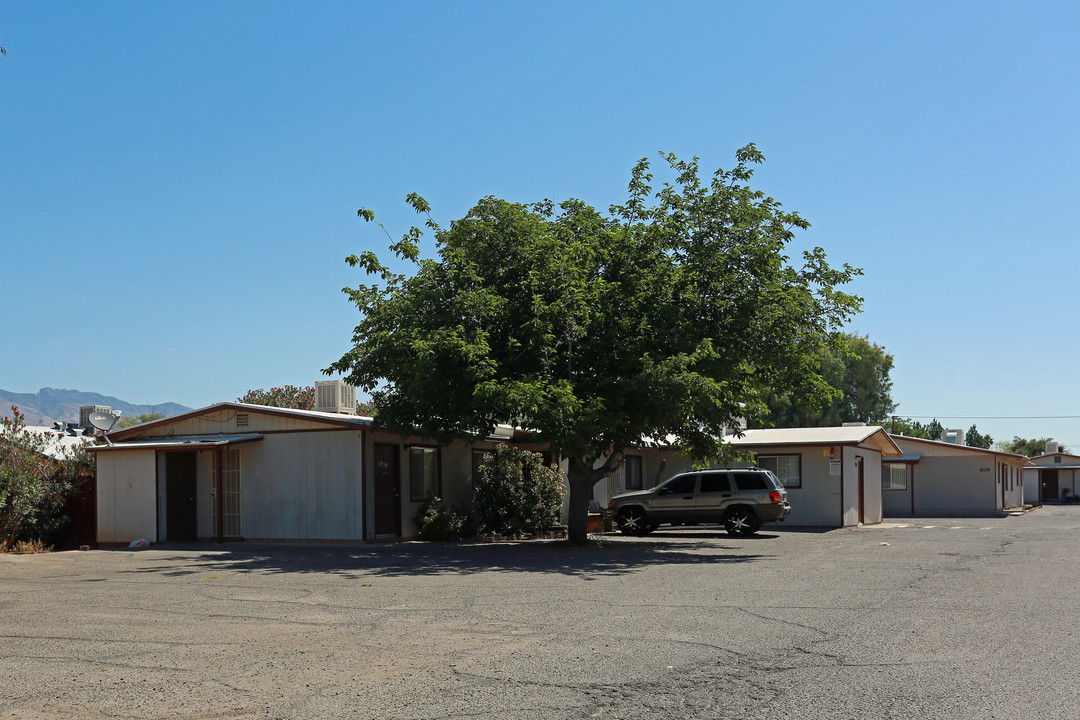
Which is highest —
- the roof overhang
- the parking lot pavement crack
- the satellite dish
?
the satellite dish

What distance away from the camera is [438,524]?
23984mm

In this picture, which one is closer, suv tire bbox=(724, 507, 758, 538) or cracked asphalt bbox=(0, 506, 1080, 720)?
cracked asphalt bbox=(0, 506, 1080, 720)

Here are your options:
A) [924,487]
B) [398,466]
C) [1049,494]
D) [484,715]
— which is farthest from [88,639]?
[1049,494]

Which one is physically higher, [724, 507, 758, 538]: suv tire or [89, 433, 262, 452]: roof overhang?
[89, 433, 262, 452]: roof overhang

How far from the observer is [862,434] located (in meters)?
33.4

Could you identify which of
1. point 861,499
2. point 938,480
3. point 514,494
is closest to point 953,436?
point 938,480

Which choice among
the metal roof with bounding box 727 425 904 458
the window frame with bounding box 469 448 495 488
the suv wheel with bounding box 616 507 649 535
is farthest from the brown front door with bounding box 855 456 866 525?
the window frame with bounding box 469 448 495 488

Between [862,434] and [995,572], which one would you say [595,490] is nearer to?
[862,434]

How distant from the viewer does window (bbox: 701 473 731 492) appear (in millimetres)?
27453

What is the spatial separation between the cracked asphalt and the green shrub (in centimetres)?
583

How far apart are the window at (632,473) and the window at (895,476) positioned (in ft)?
53.1

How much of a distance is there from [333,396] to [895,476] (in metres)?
30.2

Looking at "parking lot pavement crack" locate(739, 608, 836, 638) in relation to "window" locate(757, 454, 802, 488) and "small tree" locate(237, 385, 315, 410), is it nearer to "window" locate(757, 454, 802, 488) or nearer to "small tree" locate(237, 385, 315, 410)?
"window" locate(757, 454, 802, 488)

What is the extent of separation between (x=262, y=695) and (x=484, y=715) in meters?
1.74
